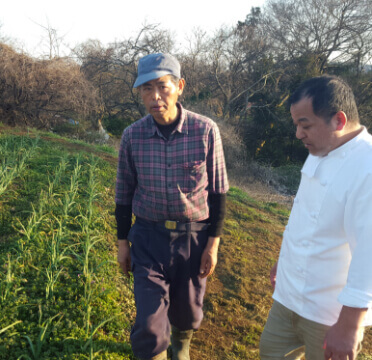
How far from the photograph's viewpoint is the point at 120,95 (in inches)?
736

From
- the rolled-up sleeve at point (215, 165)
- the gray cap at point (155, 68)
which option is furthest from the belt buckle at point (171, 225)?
the gray cap at point (155, 68)

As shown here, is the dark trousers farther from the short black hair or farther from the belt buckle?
the short black hair

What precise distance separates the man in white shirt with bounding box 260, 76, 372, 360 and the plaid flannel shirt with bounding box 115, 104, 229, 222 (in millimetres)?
572

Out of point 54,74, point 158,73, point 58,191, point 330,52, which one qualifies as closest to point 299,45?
point 330,52

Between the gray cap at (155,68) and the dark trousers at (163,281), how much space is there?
82cm

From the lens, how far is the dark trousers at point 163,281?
1.75m

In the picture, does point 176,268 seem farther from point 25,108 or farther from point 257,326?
point 25,108

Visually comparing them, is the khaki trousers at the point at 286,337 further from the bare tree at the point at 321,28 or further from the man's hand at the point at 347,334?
the bare tree at the point at 321,28

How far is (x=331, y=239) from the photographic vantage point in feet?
4.45

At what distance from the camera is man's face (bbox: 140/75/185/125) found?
5.88 feet

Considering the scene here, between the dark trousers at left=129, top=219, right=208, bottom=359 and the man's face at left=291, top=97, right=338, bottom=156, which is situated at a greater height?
the man's face at left=291, top=97, right=338, bottom=156

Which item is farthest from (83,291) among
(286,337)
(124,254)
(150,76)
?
(150,76)

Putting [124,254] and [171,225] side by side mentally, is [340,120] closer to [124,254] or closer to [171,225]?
[171,225]

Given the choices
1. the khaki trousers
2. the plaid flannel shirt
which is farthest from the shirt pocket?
the khaki trousers
